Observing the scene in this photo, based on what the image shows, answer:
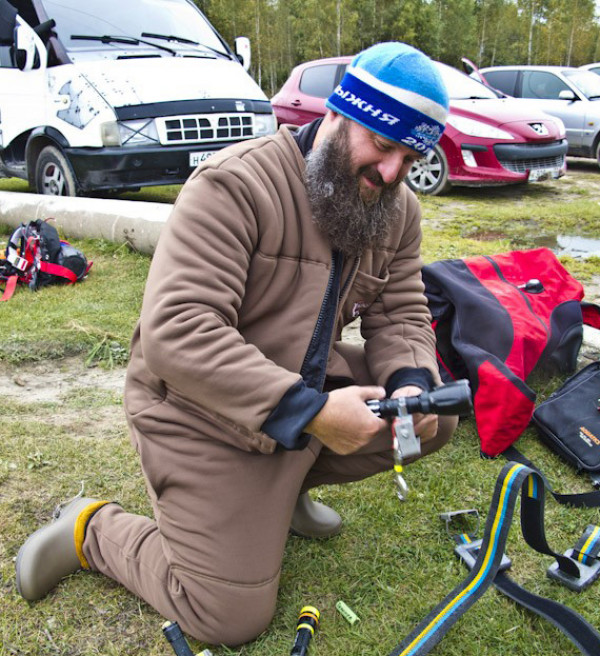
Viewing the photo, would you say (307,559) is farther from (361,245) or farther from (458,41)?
(458,41)

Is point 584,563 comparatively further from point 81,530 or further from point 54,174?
point 54,174

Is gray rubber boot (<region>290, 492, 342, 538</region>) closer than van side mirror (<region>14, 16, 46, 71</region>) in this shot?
Yes

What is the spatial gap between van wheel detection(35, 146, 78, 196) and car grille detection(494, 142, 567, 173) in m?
5.05

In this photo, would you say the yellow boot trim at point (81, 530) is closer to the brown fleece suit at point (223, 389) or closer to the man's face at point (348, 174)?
the brown fleece suit at point (223, 389)

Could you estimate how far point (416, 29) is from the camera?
1886 inches

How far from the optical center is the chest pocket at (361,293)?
2369mm

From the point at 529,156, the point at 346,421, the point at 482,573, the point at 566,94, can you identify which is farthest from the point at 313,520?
the point at 566,94

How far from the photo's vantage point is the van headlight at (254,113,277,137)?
283 inches

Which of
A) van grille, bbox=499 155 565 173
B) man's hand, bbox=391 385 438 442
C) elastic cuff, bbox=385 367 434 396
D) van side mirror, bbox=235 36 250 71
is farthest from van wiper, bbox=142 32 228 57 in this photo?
man's hand, bbox=391 385 438 442

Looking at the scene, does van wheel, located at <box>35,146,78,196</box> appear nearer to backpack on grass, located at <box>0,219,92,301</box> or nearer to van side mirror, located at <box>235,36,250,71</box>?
backpack on grass, located at <box>0,219,92,301</box>

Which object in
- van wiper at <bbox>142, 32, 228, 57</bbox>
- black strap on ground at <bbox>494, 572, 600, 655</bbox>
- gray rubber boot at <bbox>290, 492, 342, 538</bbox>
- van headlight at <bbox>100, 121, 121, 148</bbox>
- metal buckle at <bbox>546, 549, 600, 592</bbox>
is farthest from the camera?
van wiper at <bbox>142, 32, 228, 57</bbox>

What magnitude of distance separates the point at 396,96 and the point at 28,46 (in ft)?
19.3

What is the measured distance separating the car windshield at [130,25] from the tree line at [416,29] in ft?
124

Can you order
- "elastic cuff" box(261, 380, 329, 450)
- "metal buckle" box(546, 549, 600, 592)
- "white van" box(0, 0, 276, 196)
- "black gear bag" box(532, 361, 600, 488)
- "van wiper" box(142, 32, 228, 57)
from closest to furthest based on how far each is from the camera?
"elastic cuff" box(261, 380, 329, 450) < "metal buckle" box(546, 549, 600, 592) < "black gear bag" box(532, 361, 600, 488) < "white van" box(0, 0, 276, 196) < "van wiper" box(142, 32, 228, 57)
